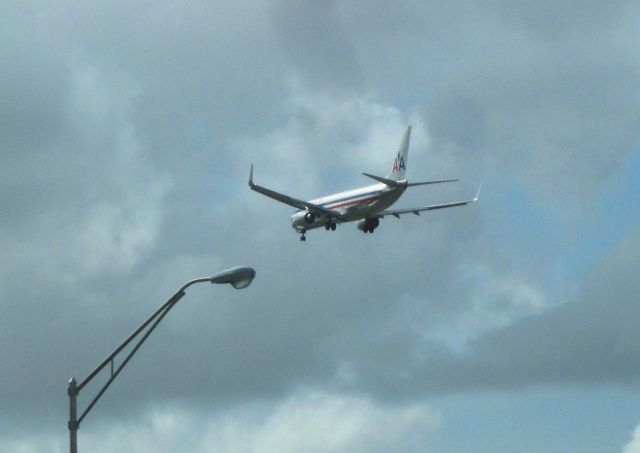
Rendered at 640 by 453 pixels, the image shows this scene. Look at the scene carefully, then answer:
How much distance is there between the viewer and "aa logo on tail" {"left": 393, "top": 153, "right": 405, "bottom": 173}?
148 m

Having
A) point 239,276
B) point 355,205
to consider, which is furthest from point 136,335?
point 355,205

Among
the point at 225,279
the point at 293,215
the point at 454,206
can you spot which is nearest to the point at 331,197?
the point at 293,215

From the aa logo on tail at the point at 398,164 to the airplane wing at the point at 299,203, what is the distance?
26.0 ft

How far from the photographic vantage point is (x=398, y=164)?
148625 mm

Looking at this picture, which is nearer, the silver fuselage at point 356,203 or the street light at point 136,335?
the street light at point 136,335

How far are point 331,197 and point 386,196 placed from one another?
7.64m

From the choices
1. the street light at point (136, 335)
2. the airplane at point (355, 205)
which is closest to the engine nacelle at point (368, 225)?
the airplane at point (355, 205)

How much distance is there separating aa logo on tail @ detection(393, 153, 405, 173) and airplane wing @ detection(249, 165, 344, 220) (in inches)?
313

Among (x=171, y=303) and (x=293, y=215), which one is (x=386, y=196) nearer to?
(x=293, y=215)

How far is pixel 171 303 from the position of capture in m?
42.6

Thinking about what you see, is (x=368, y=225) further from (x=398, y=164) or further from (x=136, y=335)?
(x=136, y=335)

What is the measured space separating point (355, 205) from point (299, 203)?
319 inches

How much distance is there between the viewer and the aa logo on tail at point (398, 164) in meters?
148

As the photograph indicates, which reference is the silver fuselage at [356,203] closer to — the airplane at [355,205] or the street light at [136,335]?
the airplane at [355,205]
